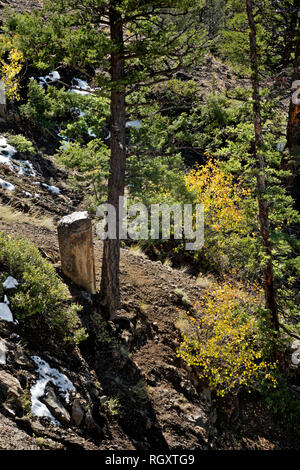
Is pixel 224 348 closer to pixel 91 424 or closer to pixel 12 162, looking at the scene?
pixel 91 424

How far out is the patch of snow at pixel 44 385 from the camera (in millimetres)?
4595

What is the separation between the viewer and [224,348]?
Answer: 7.68 metres

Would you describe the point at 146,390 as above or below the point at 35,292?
below

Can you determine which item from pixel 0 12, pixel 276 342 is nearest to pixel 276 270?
pixel 276 342

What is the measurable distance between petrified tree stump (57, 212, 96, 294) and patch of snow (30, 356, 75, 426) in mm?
2316

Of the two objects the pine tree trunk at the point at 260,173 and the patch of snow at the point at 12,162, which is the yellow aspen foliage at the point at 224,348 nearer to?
the pine tree trunk at the point at 260,173

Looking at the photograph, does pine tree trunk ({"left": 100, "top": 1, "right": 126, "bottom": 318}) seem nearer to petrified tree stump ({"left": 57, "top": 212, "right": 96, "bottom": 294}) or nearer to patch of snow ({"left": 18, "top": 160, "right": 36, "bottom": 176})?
petrified tree stump ({"left": 57, "top": 212, "right": 96, "bottom": 294})

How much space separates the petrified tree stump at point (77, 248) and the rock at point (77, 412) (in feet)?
8.64

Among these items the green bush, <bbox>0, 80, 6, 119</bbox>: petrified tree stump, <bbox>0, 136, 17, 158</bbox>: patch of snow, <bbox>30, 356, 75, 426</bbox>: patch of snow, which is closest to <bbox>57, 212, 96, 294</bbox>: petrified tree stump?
the green bush

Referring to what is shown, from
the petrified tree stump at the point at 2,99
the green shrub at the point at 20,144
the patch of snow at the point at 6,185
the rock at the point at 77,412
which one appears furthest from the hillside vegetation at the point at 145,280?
the petrified tree stump at the point at 2,99

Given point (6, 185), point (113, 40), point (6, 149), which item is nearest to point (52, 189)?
point (6, 149)

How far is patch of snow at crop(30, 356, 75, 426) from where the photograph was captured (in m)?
4.60

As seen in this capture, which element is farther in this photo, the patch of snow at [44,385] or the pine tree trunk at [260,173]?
the pine tree trunk at [260,173]

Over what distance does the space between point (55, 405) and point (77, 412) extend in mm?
436
